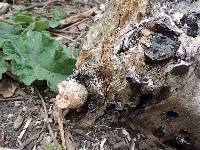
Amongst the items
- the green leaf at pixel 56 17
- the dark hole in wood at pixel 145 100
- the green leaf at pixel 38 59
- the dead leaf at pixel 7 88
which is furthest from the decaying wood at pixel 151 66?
the green leaf at pixel 56 17

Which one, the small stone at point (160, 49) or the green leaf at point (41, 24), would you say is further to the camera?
the green leaf at point (41, 24)

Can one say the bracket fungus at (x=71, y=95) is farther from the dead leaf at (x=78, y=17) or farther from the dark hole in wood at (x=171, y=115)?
the dead leaf at (x=78, y=17)

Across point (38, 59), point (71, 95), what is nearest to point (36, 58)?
point (38, 59)

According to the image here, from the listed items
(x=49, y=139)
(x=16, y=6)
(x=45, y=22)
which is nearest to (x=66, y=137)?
(x=49, y=139)

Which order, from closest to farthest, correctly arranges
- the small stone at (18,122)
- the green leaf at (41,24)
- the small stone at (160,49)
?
the small stone at (160,49) < the small stone at (18,122) < the green leaf at (41,24)

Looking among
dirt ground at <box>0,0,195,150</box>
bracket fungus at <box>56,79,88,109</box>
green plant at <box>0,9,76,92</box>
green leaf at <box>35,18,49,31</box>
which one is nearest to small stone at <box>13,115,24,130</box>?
dirt ground at <box>0,0,195,150</box>

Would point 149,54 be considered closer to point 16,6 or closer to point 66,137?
point 66,137
